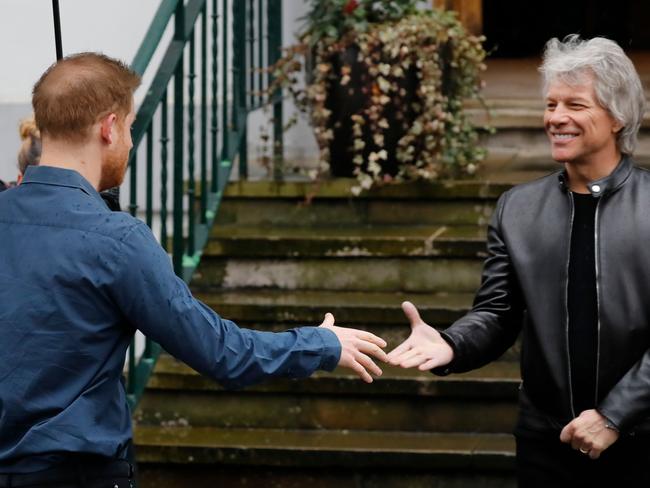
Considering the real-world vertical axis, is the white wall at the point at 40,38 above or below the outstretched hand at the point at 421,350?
above

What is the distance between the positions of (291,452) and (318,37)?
1.96 m

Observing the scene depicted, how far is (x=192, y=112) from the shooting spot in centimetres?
515

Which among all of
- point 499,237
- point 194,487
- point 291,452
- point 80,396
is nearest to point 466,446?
point 291,452

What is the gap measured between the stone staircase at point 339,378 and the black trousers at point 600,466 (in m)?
1.50

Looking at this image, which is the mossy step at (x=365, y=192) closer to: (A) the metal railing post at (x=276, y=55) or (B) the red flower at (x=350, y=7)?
(A) the metal railing post at (x=276, y=55)

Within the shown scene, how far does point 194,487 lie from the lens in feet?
16.8

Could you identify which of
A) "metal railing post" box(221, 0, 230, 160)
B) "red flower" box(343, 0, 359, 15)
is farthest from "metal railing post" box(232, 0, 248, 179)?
"red flower" box(343, 0, 359, 15)

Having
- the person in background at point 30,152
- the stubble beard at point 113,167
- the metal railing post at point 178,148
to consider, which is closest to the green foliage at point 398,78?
the metal railing post at point 178,148

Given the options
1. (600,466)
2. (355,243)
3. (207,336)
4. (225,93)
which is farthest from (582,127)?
(225,93)

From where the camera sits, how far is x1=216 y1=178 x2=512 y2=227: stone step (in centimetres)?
587

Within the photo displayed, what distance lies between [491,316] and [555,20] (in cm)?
709

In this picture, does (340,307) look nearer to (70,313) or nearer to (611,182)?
(611,182)

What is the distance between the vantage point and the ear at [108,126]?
2.79 m

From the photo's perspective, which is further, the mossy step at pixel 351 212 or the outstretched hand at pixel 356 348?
the mossy step at pixel 351 212
